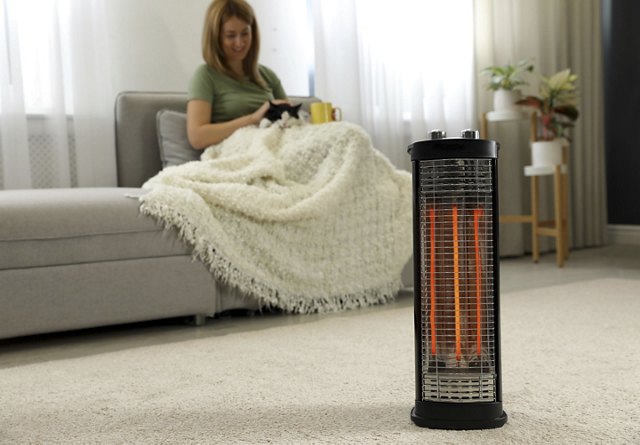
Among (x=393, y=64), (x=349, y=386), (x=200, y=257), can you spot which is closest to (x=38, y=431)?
(x=349, y=386)

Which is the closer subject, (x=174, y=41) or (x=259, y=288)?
(x=259, y=288)

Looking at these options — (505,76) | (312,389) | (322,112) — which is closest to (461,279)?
(312,389)

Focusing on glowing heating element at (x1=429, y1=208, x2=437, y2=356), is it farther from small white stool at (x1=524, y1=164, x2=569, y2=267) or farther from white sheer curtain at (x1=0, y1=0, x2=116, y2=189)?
small white stool at (x1=524, y1=164, x2=569, y2=267)

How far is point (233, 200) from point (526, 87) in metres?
2.49

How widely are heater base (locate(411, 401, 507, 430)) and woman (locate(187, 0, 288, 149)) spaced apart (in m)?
1.78

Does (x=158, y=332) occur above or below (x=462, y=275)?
below

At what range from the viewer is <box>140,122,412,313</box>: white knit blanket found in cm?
238

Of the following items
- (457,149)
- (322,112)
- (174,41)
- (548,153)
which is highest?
(174,41)

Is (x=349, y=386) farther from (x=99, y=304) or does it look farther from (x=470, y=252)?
(x=99, y=304)

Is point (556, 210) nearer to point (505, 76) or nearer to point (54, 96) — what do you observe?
point (505, 76)

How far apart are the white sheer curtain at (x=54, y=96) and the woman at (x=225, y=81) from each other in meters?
0.41

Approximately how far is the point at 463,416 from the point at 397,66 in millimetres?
2831

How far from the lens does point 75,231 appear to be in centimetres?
215

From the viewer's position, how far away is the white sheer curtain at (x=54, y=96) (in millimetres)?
2898
